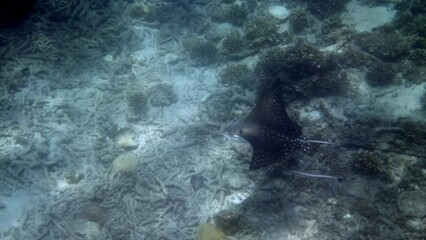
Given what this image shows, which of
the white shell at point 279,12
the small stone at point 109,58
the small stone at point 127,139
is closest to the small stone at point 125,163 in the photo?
the small stone at point 127,139

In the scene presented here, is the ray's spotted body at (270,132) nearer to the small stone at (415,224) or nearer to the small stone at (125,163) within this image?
the small stone at (415,224)

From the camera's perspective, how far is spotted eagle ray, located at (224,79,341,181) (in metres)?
5.71

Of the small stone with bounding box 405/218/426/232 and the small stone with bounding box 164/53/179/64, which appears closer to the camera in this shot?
the small stone with bounding box 405/218/426/232

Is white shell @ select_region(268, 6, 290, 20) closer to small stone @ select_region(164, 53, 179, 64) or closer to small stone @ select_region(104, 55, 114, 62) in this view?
small stone @ select_region(164, 53, 179, 64)

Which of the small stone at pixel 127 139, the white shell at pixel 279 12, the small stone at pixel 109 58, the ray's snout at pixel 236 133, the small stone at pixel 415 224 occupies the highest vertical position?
the white shell at pixel 279 12

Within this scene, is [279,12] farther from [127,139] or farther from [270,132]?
[270,132]

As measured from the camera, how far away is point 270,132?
19.1 feet

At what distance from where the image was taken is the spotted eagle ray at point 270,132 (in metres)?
5.71

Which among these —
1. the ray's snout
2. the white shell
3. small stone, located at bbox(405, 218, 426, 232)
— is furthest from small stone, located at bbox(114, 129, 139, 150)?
the white shell

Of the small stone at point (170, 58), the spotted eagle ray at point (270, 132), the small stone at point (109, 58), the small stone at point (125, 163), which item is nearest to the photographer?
the spotted eagle ray at point (270, 132)

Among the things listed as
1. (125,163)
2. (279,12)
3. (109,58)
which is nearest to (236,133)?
(125,163)

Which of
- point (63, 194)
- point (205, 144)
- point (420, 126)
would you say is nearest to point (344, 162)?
point (420, 126)

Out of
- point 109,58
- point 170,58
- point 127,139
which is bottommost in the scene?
point 127,139

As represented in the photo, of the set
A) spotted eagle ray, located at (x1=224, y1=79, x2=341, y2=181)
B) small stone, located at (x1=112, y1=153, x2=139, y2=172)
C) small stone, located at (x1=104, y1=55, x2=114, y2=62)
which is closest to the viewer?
spotted eagle ray, located at (x1=224, y1=79, x2=341, y2=181)
